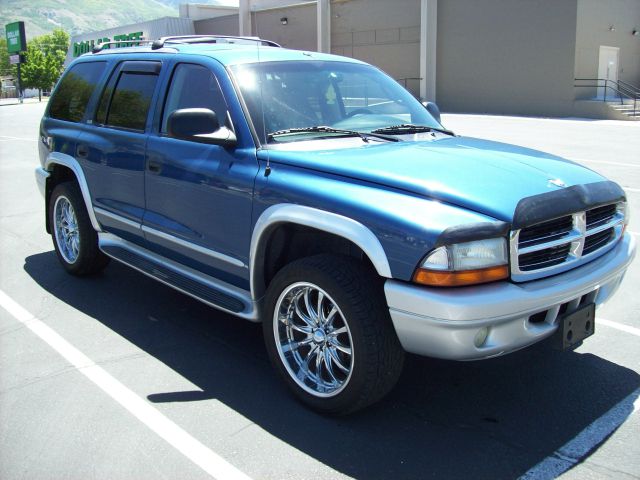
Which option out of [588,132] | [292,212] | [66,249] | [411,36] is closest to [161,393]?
[292,212]

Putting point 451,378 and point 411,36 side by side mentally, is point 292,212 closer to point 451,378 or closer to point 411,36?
point 451,378

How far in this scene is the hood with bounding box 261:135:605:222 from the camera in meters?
3.15

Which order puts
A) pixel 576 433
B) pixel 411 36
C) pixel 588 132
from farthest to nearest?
pixel 411 36 → pixel 588 132 → pixel 576 433

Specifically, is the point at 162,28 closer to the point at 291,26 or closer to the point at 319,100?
the point at 291,26

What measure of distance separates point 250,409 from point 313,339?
1.69 feet

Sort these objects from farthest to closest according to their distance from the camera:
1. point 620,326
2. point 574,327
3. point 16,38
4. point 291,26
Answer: point 16,38
point 291,26
point 620,326
point 574,327

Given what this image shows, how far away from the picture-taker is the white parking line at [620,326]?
4.57m

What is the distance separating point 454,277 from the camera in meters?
2.99

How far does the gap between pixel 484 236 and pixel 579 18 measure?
29271 millimetres

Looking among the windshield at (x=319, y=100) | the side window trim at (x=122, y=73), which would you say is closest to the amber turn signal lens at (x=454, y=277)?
the windshield at (x=319, y=100)

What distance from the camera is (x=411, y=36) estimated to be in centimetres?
3516

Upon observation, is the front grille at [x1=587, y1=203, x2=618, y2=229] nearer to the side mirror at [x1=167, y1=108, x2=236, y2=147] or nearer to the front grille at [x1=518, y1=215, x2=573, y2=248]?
the front grille at [x1=518, y1=215, x2=573, y2=248]

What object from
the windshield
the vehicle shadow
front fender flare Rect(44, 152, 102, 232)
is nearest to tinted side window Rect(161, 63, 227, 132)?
the windshield

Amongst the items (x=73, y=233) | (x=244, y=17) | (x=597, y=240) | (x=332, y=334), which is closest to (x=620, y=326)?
(x=597, y=240)
